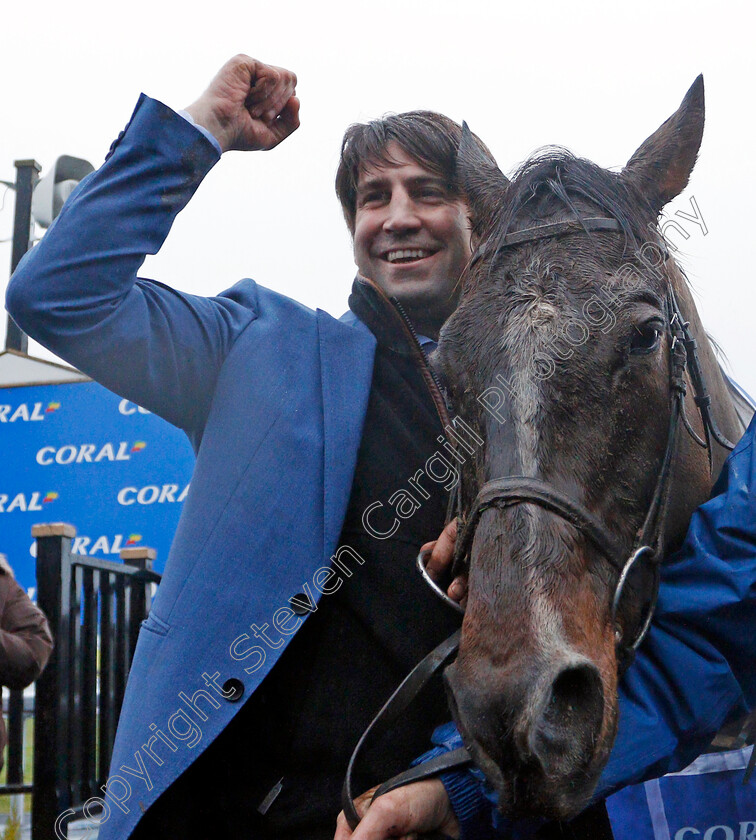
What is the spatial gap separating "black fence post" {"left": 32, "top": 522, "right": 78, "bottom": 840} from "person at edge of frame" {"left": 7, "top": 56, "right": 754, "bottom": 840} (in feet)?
8.65

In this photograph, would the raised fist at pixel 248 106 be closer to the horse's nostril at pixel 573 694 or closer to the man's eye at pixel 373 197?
the man's eye at pixel 373 197

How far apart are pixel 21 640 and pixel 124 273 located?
8.91 ft

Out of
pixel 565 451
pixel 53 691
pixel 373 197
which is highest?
pixel 373 197

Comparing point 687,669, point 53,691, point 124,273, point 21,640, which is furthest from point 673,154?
point 53,691

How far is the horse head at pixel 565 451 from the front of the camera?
5.05ft

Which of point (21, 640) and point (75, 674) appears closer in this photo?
point (21, 640)

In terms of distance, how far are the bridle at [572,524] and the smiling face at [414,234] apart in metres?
0.63

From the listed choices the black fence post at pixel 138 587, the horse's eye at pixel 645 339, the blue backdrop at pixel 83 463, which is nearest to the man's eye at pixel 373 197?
the horse's eye at pixel 645 339

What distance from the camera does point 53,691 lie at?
4.79 meters

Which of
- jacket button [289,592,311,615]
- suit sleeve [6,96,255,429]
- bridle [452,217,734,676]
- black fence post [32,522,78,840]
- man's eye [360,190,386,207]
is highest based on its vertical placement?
man's eye [360,190,386,207]

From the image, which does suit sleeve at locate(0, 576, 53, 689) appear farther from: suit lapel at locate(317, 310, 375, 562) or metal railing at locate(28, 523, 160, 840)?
suit lapel at locate(317, 310, 375, 562)

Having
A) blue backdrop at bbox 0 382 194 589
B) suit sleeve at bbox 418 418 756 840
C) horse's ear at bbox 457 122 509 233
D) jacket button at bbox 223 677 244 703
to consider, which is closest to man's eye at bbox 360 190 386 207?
horse's ear at bbox 457 122 509 233

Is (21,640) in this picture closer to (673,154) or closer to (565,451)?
(565,451)

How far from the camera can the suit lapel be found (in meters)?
2.34
